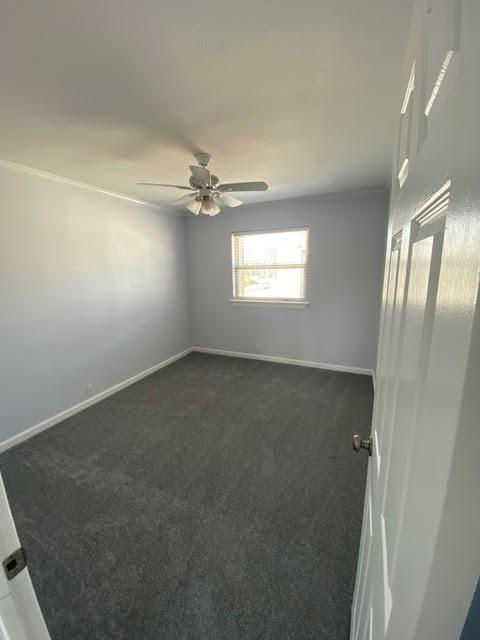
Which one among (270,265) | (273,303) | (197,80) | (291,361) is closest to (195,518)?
(197,80)

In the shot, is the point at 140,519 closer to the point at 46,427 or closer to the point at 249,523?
the point at 249,523

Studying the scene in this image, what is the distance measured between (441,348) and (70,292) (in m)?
3.22

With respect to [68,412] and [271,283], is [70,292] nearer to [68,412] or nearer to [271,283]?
[68,412]

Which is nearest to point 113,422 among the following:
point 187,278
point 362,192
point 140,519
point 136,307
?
point 140,519

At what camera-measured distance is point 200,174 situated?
2.05 meters

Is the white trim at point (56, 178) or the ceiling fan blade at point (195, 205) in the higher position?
the white trim at point (56, 178)

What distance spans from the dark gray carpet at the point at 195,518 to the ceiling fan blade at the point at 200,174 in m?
2.23

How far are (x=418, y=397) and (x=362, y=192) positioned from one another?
3.55 m

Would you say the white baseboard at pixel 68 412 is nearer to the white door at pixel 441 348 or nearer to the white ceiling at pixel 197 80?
the white ceiling at pixel 197 80

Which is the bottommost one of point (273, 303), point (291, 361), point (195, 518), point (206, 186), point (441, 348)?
point (195, 518)

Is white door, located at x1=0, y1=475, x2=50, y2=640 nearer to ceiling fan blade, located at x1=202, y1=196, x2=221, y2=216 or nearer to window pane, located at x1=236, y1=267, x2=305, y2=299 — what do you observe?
ceiling fan blade, located at x1=202, y1=196, x2=221, y2=216

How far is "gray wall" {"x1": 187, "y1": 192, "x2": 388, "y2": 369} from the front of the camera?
341 cm

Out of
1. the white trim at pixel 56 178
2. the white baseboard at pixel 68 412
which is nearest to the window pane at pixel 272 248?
the white trim at pixel 56 178

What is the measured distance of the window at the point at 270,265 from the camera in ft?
12.6
